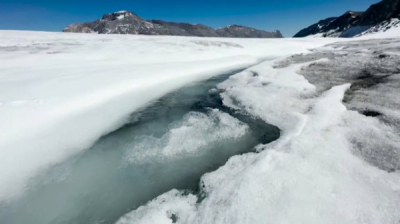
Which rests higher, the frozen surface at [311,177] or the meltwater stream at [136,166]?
the frozen surface at [311,177]

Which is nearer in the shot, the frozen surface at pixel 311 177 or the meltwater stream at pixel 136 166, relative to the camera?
the frozen surface at pixel 311 177

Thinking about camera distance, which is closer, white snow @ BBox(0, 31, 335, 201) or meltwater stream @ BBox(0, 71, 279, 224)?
meltwater stream @ BBox(0, 71, 279, 224)

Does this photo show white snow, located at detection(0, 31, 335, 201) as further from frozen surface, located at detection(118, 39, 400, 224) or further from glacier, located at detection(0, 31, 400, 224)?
frozen surface, located at detection(118, 39, 400, 224)

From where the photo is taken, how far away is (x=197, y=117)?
427 cm

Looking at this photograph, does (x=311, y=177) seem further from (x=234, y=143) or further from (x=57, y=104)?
(x=57, y=104)

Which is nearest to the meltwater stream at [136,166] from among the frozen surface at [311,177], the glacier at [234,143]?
the glacier at [234,143]

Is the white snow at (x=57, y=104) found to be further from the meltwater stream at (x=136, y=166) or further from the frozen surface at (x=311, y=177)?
the frozen surface at (x=311, y=177)

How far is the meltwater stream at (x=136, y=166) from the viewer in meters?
2.20

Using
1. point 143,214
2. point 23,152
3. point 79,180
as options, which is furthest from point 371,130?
point 23,152

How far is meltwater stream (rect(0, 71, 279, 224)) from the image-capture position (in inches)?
86.4

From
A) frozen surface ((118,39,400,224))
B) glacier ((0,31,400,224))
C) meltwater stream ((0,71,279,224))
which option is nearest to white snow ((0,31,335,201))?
glacier ((0,31,400,224))

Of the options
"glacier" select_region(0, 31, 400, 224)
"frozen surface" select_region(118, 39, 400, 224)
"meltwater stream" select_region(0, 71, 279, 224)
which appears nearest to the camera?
"frozen surface" select_region(118, 39, 400, 224)

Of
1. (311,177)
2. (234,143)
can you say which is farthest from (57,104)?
(311,177)

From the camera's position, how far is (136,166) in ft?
9.18
